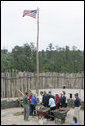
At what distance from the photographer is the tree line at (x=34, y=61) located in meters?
29.3

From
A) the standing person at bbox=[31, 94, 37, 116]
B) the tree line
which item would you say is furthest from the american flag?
the tree line

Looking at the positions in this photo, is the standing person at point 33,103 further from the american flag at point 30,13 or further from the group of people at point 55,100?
the american flag at point 30,13

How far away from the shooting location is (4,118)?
12.5 meters

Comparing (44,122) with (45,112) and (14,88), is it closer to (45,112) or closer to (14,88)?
(45,112)

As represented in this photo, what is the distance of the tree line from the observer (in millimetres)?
29266

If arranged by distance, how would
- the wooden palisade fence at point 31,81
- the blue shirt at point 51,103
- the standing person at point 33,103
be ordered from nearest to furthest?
the blue shirt at point 51,103
the standing person at point 33,103
the wooden palisade fence at point 31,81

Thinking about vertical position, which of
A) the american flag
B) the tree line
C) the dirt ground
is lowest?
the dirt ground

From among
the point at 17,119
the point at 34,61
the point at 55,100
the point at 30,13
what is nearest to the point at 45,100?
the point at 55,100

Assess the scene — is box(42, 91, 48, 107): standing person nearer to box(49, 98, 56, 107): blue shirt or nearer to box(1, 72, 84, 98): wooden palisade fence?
box(49, 98, 56, 107): blue shirt

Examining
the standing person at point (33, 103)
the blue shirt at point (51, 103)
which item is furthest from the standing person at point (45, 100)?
the blue shirt at point (51, 103)

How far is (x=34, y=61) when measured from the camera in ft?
97.9

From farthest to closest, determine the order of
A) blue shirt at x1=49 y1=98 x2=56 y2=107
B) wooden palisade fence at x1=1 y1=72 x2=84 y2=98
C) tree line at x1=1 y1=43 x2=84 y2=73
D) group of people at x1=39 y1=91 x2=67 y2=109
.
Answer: tree line at x1=1 y1=43 x2=84 y2=73
wooden palisade fence at x1=1 y1=72 x2=84 y2=98
group of people at x1=39 y1=91 x2=67 y2=109
blue shirt at x1=49 y1=98 x2=56 y2=107

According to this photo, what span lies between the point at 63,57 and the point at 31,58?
8.17 m

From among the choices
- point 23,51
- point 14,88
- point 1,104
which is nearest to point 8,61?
point 23,51
